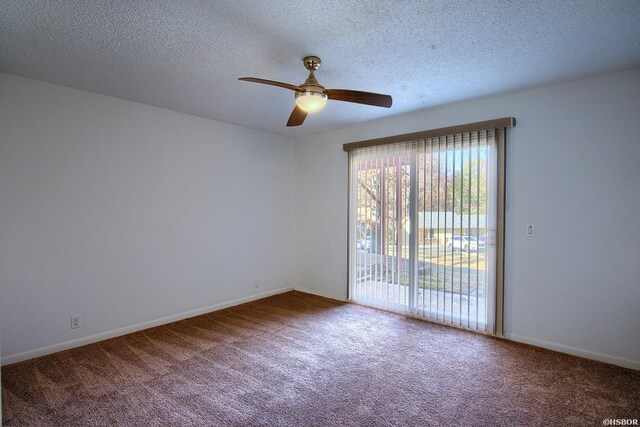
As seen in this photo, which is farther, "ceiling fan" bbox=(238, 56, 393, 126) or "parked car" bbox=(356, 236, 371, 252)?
"parked car" bbox=(356, 236, 371, 252)

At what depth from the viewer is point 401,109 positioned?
379cm

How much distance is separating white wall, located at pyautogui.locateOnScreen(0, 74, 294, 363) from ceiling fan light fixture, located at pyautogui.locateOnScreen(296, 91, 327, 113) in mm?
2194

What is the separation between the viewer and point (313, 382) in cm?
247

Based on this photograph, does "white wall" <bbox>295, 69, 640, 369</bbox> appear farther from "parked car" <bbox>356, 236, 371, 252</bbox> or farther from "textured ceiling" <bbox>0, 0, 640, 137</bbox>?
"parked car" <bbox>356, 236, 371, 252</bbox>

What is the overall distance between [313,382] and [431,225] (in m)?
2.22

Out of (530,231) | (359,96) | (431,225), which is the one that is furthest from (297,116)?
(530,231)

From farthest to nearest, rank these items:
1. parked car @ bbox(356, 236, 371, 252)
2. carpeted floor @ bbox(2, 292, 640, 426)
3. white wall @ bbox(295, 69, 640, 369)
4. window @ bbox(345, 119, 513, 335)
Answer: parked car @ bbox(356, 236, 371, 252)
window @ bbox(345, 119, 513, 335)
white wall @ bbox(295, 69, 640, 369)
carpeted floor @ bbox(2, 292, 640, 426)

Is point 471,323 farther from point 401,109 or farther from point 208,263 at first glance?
point 208,263

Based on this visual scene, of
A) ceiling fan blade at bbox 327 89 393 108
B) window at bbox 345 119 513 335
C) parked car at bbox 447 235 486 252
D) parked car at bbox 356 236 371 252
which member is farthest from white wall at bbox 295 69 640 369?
parked car at bbox 356 236 371 252

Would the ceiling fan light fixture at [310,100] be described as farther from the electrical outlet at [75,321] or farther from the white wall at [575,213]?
the electrical outlet at [75,321]

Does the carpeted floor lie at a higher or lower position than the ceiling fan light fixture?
lower

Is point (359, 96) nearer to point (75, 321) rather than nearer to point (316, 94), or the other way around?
point (316, 94)

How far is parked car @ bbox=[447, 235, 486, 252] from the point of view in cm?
343

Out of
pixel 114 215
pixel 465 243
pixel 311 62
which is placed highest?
pixel 311 62
